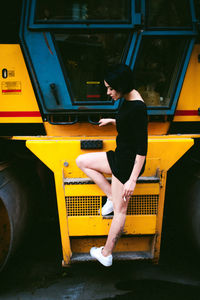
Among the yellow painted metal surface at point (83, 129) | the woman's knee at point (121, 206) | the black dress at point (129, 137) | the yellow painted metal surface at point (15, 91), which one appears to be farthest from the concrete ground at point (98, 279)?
the yellow painted metal surface at point (15, 91)

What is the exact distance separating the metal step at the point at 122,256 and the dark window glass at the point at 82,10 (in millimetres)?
2026

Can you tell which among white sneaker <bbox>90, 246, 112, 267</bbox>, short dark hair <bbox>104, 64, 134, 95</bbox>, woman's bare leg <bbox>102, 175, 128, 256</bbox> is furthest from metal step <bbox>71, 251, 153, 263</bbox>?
short dark hair <bbox>104, 64, 134, 95</bbox>

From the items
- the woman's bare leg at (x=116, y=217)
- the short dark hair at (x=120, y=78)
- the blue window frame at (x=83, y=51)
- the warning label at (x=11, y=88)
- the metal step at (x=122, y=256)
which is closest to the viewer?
the short dark hair at (x=120, y=78)

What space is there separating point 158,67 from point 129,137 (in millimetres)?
867

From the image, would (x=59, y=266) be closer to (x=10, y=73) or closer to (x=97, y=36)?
(x=10, y=73)

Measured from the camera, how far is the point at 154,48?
9.11 ft

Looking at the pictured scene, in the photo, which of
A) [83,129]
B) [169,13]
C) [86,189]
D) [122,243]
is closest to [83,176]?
[86,189]

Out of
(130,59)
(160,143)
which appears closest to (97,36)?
(130,59)

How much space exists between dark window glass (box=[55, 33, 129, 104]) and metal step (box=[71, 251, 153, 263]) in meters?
1.37

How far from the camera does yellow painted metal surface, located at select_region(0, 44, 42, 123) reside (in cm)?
284

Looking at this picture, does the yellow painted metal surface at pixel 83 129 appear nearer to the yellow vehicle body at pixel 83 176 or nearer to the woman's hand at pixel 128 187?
the yellow vehicle body at pixel 83 176

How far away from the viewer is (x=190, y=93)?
2.96 m

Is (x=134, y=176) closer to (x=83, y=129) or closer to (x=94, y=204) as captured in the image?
(x=94, y=204)

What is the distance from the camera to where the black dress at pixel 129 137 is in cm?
229
